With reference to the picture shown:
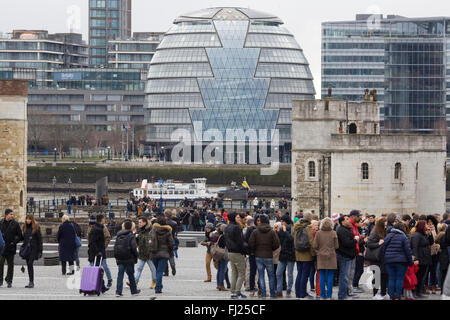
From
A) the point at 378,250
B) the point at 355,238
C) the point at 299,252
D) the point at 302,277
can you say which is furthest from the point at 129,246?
the point at 378,250

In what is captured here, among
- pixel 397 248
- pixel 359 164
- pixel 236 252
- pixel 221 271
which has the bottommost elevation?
pixel 221 271

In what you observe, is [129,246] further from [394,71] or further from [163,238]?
[394,71]

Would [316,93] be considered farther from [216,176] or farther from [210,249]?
[210,249]

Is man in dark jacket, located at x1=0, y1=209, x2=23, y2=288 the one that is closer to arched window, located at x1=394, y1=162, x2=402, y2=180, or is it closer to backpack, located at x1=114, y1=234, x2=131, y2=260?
backpack, located at x1=114, y1=234, x2=131, y2=260

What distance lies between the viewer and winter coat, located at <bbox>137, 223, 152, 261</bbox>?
24.3 meters

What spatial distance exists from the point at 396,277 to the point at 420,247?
5.07ft

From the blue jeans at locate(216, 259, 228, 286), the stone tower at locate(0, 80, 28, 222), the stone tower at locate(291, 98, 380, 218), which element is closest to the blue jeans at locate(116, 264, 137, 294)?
the blue jeans at locate(216, 259, 228, 286)

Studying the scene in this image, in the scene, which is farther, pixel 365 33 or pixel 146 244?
pixel 365 33

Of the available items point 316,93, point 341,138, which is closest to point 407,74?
point 316,93

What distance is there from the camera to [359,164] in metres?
54.2

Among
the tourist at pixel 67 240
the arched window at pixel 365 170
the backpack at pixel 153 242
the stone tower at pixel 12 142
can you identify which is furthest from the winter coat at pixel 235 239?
the arched window at pixel 365 170

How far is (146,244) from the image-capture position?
2439 cm

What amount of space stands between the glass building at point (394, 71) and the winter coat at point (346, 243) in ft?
471
